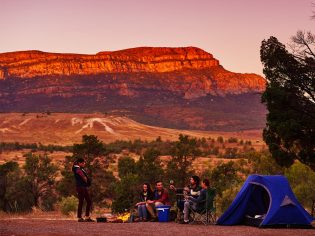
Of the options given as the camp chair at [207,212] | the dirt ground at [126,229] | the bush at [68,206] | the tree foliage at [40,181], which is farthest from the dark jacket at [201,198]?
the tree foliage at [40,181]

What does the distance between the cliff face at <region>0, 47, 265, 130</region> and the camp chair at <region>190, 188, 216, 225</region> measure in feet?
365

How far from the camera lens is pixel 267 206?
18062mm

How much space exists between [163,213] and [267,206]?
9.54 feet

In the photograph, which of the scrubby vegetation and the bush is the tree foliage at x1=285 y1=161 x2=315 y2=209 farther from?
the bush

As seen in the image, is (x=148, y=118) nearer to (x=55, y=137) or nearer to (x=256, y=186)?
(x=55, y=137)

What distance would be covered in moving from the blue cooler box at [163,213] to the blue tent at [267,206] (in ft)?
5.16

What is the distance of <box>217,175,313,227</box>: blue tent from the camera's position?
1659 cm

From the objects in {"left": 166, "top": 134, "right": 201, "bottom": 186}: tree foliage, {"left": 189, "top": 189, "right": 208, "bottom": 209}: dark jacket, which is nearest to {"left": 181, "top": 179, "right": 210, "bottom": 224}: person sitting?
{"left": 189, "top": 189, "right": 208, "bottom": 209}: dark jacket

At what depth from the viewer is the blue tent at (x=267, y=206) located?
54.4 ft

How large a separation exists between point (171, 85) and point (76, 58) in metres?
30.8

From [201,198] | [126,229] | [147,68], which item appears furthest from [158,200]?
[147,68]

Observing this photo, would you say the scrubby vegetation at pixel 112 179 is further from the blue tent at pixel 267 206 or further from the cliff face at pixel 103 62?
the cliff face at pixel 103 62

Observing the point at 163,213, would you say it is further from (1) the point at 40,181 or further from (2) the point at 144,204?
(1) the point at 40,181

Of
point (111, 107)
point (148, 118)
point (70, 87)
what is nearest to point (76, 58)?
point (70, 87)
